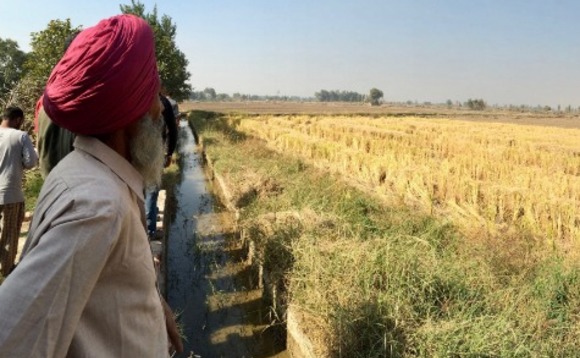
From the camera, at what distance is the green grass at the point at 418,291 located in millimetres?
3018

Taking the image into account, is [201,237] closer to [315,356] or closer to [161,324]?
[315,356]

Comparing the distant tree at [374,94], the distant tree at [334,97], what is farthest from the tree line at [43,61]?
the distant tree at [334,97]

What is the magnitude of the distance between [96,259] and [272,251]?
4240 mm

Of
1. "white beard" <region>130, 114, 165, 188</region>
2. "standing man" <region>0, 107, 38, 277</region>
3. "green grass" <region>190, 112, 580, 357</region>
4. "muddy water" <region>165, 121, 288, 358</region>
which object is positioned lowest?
"muddy water" <region>165, 121, 288, 358</region>

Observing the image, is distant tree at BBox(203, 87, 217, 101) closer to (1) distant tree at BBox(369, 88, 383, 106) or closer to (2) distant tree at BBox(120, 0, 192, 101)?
(1) distant tree at BBox(369, 88, 383, 106)

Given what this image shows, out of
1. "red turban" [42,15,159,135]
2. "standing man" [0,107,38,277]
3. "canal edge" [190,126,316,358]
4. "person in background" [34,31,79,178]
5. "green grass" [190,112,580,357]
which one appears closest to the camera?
"red turban" [42,15,159,135]

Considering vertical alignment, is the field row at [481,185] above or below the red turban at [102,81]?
below

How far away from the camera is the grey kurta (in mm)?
816

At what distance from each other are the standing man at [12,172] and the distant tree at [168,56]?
11.9 metres

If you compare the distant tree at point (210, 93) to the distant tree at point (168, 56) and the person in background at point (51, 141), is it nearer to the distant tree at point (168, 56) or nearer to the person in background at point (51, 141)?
the distant tree at point (168, 56)

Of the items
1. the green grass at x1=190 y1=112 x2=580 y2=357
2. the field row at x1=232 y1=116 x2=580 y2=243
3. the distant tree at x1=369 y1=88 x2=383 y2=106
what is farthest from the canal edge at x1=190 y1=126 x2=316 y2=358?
the distant tree at x1=369 y1=88 x2=383 y2=106

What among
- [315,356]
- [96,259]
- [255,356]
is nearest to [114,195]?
[96,259]

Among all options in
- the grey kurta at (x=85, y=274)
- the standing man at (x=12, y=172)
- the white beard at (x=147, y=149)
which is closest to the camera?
the grey kurta at (x=85, y=274)

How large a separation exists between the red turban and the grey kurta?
0.07 meters
